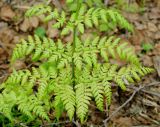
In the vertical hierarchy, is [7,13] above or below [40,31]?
above

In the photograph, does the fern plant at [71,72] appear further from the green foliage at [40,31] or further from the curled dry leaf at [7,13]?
the curled dry leaf at [7,13]

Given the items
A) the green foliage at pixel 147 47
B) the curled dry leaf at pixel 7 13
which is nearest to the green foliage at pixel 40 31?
the curled dry leaf at pixel 7 13

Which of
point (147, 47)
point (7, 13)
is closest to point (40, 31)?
point (7, 13)

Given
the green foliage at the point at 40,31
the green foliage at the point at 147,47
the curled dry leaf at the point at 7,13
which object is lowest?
the green foliage at the point at 147,47

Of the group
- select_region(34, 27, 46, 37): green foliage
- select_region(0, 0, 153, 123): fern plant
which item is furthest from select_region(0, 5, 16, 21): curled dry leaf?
select_region(0, 0, 153, 123): fern plant

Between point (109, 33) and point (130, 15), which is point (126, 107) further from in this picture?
point (130, 15)

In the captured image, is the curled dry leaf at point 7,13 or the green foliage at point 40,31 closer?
the green foliage at point 40,31

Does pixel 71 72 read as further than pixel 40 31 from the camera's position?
No

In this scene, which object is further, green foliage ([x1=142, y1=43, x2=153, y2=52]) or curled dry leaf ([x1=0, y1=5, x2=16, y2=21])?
curled dry leaf ([x1=0, y1=5, x2=16, y2=21])

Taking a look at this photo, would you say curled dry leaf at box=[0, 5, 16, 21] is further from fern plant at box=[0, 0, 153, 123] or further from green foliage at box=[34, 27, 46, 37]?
fern plant at box=[0, 0, 153, 123]

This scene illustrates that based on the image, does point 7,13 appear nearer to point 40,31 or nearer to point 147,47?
point 40,31

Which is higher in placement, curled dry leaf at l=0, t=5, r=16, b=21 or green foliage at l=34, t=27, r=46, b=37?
curled dry leaf at l=0, t=5, r=16, b=21
